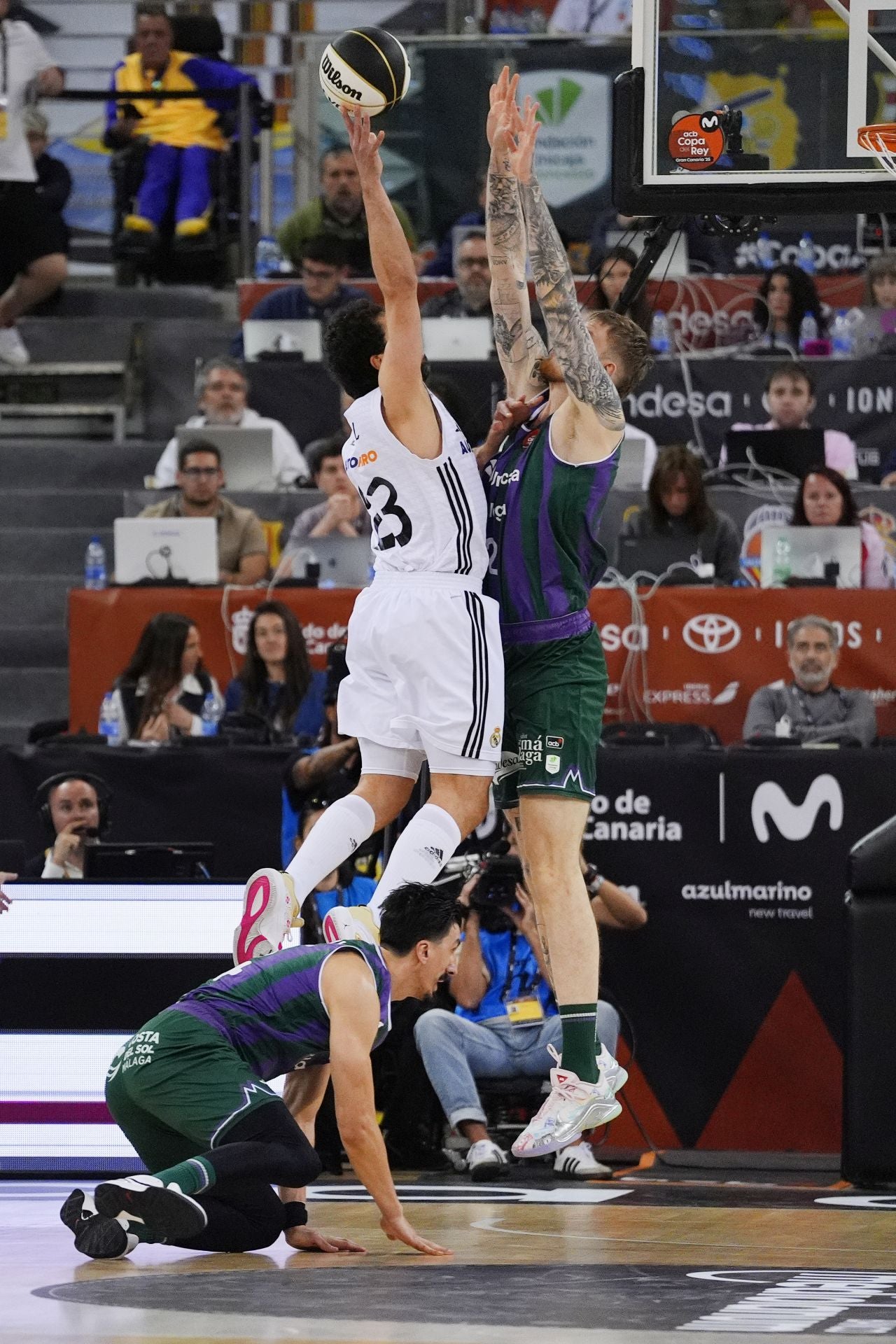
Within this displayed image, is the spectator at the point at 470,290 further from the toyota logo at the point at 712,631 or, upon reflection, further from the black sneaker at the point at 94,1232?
the black sneaker at the point at 94,1232

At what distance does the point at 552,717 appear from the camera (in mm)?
5965

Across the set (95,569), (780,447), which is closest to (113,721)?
(95,569)

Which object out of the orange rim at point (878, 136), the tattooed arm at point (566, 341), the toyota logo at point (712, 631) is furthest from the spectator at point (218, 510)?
the tattooed arm at point (566, 341)

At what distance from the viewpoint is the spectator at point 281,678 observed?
9719 millimetres

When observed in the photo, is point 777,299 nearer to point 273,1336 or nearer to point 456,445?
point 456,445

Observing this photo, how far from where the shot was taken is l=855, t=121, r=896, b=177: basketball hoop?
6.88 metres

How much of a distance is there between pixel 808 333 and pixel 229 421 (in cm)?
365

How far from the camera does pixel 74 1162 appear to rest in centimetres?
705

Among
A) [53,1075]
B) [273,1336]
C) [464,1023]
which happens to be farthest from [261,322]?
[273,1336]

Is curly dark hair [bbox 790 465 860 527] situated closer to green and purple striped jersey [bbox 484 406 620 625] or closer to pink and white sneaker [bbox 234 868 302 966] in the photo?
green and purple striped jersey [bbox 484 406 620 625]

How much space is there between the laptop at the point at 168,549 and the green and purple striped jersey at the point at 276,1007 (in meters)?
4.62

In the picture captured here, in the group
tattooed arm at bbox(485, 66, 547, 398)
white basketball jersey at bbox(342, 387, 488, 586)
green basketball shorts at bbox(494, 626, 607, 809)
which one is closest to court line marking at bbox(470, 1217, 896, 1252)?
green basketball shorts at bbox(494, 626, 607, 809)

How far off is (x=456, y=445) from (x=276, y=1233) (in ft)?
7.29

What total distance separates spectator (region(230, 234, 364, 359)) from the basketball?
24.4ft
